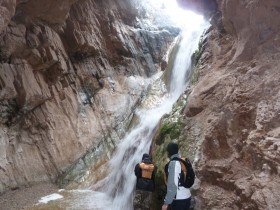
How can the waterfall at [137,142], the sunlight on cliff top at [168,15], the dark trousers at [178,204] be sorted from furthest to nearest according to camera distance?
the sunlight on cliff top at [168,15]
the waterfall at [137,142]
the dark trousers at [178,204]

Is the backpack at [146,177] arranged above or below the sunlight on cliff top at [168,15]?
below

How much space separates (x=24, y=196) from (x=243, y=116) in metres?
8.29

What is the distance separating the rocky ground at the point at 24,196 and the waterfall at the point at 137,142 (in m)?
2.42

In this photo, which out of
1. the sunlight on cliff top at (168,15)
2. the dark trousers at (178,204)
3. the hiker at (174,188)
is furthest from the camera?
the sunlight on cliff top at (168,15)

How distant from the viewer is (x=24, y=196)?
1107 centimetres

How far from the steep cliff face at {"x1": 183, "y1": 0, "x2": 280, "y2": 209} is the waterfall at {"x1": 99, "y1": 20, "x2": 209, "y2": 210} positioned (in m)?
3.00

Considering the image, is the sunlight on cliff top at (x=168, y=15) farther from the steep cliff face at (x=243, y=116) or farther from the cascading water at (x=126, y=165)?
the steep cliff face at (x=243, y=116)

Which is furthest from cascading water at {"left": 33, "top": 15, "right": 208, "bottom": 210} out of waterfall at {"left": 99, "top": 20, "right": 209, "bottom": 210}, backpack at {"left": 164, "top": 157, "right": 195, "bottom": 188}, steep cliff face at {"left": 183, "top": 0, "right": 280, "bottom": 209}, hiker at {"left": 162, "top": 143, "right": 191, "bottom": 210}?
backpack at {"left": 164, "top": 157, "right": 195, "bottom": 188}

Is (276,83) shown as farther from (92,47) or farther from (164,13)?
(164,13)

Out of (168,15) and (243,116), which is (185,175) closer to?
(243,116)

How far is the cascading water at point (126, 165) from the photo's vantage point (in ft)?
31.0

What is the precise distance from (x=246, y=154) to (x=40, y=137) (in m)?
9.62

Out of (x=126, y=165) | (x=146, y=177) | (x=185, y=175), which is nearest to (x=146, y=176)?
(x=146, y=177)

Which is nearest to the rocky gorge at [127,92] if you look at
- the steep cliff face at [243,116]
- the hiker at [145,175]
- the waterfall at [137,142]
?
the steep cliff face at [243,116]
